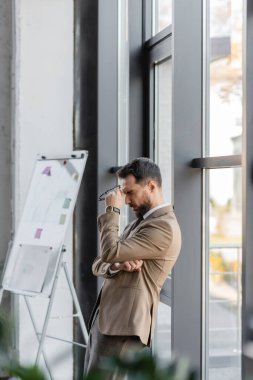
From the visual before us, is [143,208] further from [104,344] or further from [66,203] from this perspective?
[66,203]

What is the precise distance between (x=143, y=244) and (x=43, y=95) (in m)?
2.69

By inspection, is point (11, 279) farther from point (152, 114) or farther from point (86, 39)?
point (86, 39)

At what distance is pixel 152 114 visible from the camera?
4742 mm

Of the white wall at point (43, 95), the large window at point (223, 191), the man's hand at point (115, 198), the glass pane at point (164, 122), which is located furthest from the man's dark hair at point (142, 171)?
the white wall at point (43, 95)

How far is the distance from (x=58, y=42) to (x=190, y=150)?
7.18 feet

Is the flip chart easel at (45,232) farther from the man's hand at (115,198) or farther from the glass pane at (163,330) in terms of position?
the man's hand at (115,198)

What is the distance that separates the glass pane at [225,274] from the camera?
10.9 feet

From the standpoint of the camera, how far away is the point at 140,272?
3256mm

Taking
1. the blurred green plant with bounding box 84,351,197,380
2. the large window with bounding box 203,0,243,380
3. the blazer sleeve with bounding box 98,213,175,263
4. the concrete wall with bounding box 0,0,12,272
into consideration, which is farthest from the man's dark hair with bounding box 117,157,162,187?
the blurred green plant with bounding box 84,351,197,380

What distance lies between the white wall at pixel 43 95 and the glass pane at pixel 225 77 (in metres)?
1.99

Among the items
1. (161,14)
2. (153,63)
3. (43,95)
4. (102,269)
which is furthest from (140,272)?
(43,95)

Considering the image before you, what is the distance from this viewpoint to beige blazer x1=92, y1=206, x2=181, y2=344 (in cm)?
318

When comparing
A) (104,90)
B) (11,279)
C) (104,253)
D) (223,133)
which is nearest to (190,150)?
(223,133)

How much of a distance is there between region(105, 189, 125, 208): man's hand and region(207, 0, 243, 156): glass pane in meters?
0.56
